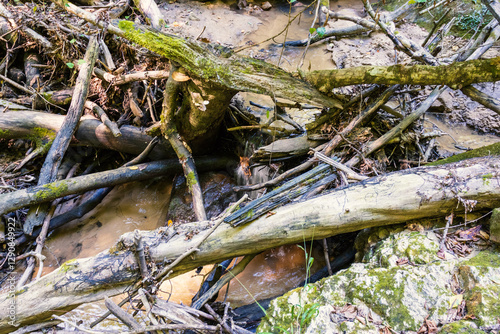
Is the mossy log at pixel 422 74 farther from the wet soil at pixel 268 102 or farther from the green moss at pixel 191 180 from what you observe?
the green moss at pixel 191 180

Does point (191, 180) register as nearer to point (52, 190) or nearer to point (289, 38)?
point (52, 190)

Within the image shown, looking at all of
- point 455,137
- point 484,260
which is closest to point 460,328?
point 484,260

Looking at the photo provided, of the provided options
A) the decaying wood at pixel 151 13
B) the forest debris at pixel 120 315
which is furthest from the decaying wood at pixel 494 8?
the decaying wood at pixel 151 13

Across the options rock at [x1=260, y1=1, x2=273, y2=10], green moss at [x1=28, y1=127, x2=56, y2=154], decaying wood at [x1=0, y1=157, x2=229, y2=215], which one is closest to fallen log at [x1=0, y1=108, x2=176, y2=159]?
green moss at [x1=28, y1=127, x2=56, y2=154]

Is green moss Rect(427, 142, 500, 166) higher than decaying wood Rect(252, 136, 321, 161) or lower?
higher

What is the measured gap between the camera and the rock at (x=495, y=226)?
1972 mm

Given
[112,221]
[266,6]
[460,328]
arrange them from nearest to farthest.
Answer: [460,328]
[112,221]
[266,6]

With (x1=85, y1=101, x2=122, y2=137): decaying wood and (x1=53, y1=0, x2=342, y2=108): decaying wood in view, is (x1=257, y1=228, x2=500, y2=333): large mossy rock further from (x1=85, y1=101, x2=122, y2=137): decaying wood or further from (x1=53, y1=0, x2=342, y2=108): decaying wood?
(x1=85, y1=101, x2=122, y2=137): decaying wood

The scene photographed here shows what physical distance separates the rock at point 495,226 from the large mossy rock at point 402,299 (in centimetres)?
10

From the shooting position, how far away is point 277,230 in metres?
2.38

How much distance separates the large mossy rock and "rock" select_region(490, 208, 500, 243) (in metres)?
0.10

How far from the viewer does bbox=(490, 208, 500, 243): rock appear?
77.7 inches

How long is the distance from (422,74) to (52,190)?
420 centimetres

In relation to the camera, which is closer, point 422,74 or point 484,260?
point 484,260
